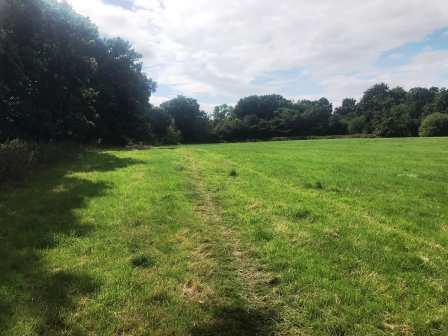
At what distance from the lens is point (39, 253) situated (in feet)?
21.9

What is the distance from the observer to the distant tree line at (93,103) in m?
22.7

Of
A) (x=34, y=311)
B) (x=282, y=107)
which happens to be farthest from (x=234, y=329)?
(x=282, y=107)

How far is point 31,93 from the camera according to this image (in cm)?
2483

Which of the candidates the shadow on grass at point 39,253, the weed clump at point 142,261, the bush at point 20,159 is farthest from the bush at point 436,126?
the weed clump at point 142,261

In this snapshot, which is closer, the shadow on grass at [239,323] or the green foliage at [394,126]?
the shadow on grass at [239,323]

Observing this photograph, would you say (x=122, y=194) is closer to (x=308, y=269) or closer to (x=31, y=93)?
(x=308, y=269)

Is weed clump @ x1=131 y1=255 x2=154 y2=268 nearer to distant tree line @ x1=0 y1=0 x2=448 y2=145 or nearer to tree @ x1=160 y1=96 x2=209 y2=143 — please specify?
distant tree line @ x1=0 y1=0 x2=448 y2=145

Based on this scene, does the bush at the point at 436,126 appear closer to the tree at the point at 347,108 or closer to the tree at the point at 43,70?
the tree at the point at 347,108

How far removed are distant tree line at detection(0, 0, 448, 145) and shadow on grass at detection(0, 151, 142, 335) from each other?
13035 millimetres

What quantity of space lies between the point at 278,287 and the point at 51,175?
12.8 m

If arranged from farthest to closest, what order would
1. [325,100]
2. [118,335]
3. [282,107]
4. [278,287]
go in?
[325,100] → [282,107] → [278,287] → [118,335]

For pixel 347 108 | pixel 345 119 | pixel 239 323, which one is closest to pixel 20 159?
pixel 239 323

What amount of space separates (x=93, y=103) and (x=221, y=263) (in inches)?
1664

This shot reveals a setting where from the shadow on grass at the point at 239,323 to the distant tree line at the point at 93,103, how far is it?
20.8m
